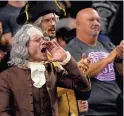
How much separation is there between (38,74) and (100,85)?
716mm

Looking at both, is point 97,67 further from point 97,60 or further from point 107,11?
point 107,11

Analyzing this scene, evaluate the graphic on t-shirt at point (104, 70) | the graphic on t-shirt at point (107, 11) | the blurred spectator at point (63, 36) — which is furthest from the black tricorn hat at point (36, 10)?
the graphic on t-shirt at point (107, 11)

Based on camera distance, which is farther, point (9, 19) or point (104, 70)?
point (9, 19)

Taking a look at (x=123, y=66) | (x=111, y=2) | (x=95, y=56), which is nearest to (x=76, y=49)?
(x=95, y=56)

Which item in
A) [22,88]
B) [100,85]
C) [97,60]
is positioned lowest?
[100,85]

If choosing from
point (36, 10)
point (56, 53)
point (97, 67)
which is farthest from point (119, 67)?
point (56, 53)

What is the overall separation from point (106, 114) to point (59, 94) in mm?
617

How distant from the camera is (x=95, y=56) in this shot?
2926mm

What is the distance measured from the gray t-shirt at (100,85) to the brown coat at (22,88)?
0.57m

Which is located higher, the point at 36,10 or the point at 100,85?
the point at 36,10

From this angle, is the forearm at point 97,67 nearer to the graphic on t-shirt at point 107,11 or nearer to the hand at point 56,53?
the hand at point 56,53

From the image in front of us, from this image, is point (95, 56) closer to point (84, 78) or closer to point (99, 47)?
point (99, 47)

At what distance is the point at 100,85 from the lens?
292 cm

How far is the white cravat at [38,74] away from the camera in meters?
2.28
